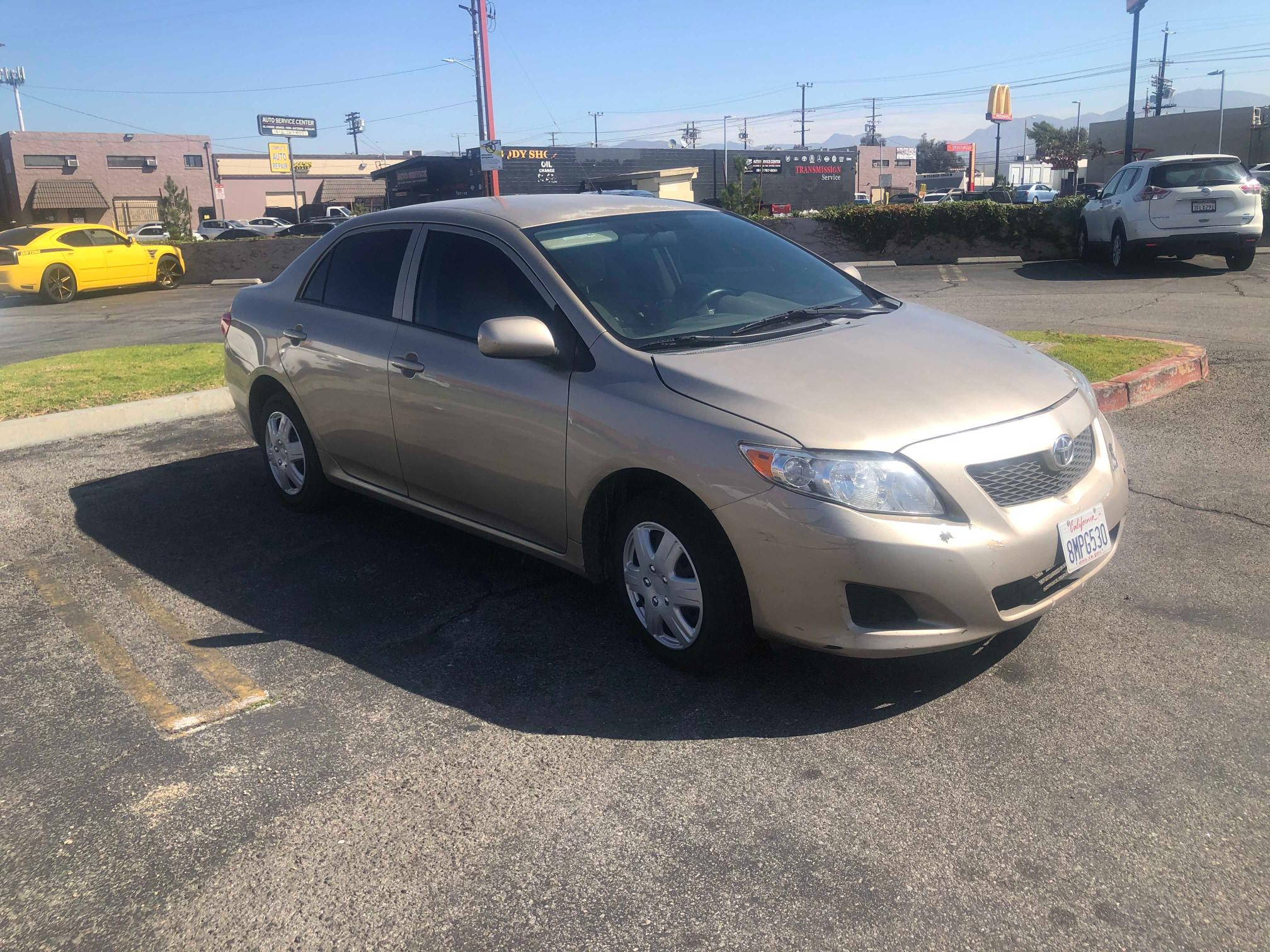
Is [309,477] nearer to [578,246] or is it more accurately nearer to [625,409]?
[578,246]


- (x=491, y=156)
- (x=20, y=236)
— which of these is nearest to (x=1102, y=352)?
(x=20, y=236)

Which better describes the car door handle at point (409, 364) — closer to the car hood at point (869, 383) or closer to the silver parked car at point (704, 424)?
the silver parked car at point (704, 424)

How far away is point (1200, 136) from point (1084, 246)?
45511mm

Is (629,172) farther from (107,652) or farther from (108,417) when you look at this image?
(107,652)

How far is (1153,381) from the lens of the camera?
7652 mm

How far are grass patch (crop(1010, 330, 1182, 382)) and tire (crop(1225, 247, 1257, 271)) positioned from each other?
25.4 feet

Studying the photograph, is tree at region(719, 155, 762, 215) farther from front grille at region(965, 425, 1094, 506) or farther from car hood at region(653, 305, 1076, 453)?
front grille at region(965, 425, 1094, 506)

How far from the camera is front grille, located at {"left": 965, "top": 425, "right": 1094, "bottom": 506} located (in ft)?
11.1

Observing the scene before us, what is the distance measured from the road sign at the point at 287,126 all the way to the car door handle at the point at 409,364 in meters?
70.8

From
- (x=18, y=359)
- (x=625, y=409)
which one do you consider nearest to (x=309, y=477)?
(x=625, y=409)

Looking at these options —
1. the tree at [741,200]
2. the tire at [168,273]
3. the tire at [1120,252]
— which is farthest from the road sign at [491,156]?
the tire at [1120,252]

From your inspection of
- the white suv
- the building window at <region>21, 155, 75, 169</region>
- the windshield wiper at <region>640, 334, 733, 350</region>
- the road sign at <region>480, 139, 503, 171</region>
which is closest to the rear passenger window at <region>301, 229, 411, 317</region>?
the windshield wiper at <region>640, 334, 733, 350</region>

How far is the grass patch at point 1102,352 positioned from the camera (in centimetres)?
793

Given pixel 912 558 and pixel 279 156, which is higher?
pixel 279 156
